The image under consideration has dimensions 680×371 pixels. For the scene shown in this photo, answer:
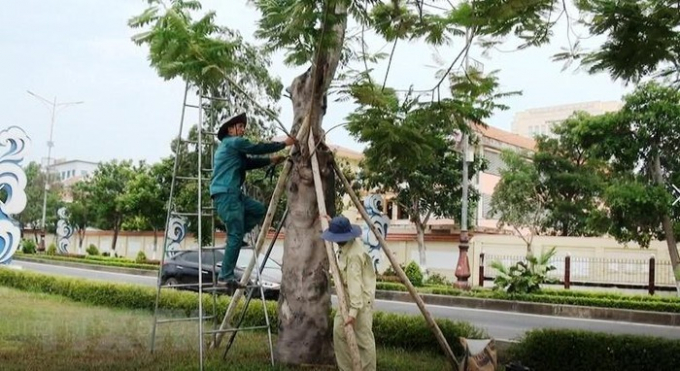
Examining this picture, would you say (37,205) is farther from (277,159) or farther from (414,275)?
(277,159)

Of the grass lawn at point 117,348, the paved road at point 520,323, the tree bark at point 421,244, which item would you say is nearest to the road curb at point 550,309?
the paved road at point 520,323

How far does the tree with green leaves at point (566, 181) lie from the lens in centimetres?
2608

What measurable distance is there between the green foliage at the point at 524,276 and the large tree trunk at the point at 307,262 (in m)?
10.6

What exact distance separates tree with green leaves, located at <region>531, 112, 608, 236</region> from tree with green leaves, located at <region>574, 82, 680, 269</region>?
446cm

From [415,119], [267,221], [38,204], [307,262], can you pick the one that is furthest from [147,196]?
[267,221]

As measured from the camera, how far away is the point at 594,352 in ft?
24.7

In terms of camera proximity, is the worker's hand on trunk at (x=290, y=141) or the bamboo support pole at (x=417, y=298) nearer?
the bamboo support pole at (x=417, y=298)

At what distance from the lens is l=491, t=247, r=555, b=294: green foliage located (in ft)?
56.6

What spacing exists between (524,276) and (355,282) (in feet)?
40.0

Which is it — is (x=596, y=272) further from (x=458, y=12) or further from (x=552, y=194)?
(x=458, y=12)

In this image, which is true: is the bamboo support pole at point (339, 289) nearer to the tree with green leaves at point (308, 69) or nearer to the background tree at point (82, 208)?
the tree with green leaves at point (308, 69)

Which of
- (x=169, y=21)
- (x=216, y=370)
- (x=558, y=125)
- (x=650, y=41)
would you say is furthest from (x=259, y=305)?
(x=558, y=125)

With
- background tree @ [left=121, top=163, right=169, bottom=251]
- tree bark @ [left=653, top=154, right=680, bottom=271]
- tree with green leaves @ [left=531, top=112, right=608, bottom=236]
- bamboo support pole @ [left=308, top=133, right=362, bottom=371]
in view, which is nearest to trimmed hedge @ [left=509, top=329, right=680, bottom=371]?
bamboo support pole @ [left=308, top=133, right=362, bottom=371]

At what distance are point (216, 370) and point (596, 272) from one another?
800 inches
